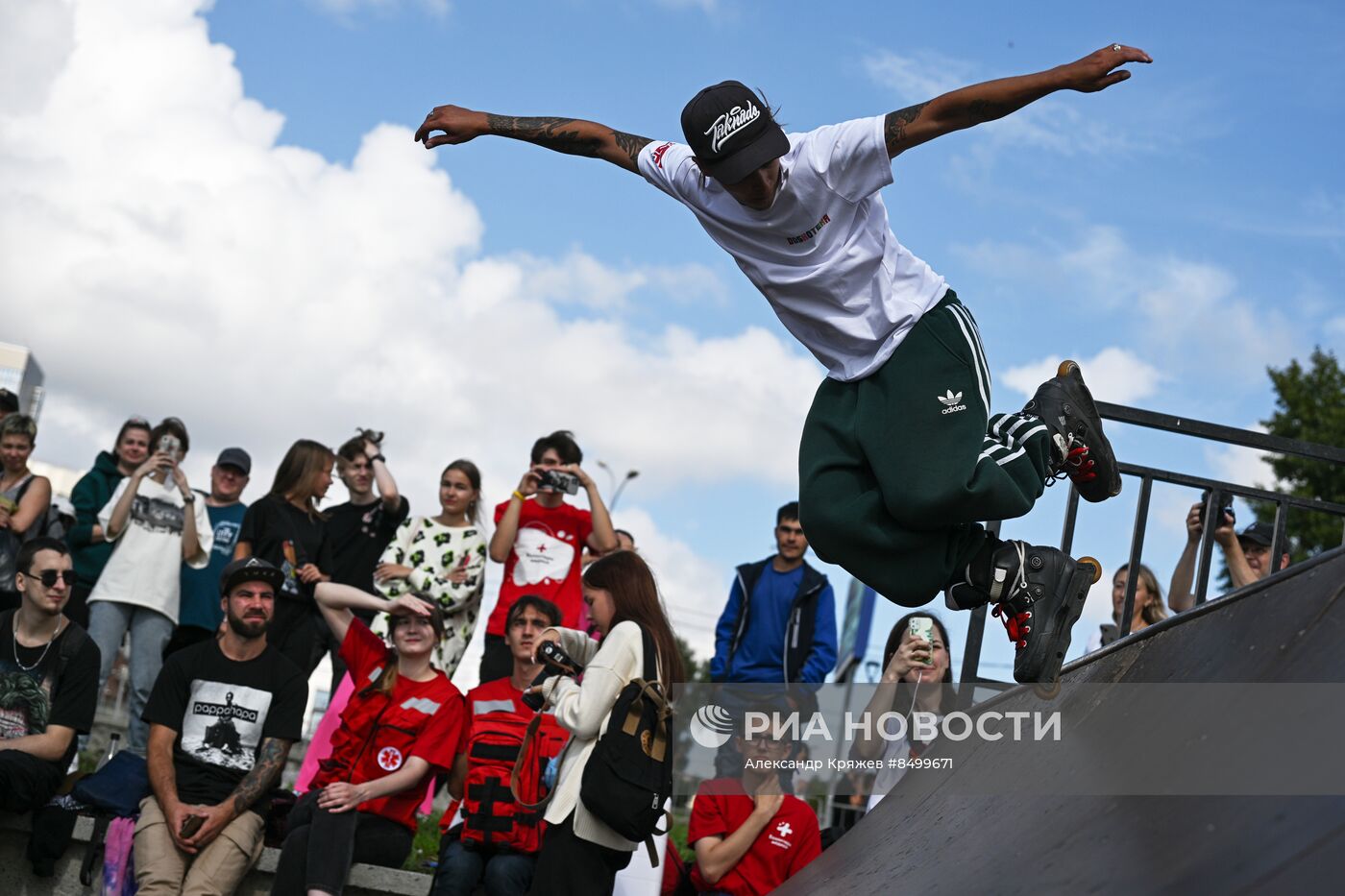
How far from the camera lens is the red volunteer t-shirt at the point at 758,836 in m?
5.57

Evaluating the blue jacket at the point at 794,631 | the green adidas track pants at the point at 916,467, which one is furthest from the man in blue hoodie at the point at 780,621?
the green adidas track pants at the point at 916,467

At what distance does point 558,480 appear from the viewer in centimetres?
726

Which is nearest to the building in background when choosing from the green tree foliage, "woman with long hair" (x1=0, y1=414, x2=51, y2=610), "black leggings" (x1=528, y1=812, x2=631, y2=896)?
the green tree foliage

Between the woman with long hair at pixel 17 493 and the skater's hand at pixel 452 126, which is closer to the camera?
the skater's hand at pixel 452 126

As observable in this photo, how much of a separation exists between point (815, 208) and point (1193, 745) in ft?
6.00

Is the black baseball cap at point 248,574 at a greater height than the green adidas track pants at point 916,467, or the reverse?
the green adidas track pants at point 916,467

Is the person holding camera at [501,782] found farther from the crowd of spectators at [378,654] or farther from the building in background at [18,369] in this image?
the building in background at [18,369]

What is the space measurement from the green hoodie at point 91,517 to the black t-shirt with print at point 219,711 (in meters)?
1.46

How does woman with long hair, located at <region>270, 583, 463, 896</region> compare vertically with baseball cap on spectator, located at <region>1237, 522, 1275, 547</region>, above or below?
below

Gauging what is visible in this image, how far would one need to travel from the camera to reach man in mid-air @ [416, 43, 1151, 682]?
370 centimetres

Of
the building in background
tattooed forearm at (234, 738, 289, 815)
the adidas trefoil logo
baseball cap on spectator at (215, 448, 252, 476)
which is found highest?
the building in background

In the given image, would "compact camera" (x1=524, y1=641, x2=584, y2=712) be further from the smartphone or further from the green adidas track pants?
the green adidas track pants

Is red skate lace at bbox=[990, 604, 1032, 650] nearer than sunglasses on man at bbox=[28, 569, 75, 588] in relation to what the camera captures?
Yes

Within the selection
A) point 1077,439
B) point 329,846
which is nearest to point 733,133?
point 1077,439
